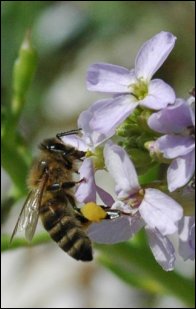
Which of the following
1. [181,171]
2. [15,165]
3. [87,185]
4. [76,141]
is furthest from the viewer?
[15,165]

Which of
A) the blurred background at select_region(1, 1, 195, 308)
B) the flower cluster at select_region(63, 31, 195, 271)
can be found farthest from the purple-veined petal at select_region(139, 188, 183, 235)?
the blurred background at select_region(1, 1, 195, 308)

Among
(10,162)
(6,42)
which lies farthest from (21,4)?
(10,162)

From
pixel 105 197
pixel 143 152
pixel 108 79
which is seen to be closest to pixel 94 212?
pixel 105 197

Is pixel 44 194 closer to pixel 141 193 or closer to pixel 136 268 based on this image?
pixel 141 193

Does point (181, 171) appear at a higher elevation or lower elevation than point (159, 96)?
lower

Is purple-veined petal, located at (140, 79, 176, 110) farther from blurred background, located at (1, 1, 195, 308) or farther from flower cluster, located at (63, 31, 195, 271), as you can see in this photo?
A: blurred background, located at (1, 1, 195, 308)

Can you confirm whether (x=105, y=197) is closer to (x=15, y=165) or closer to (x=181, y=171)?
(x=181, y=171)
